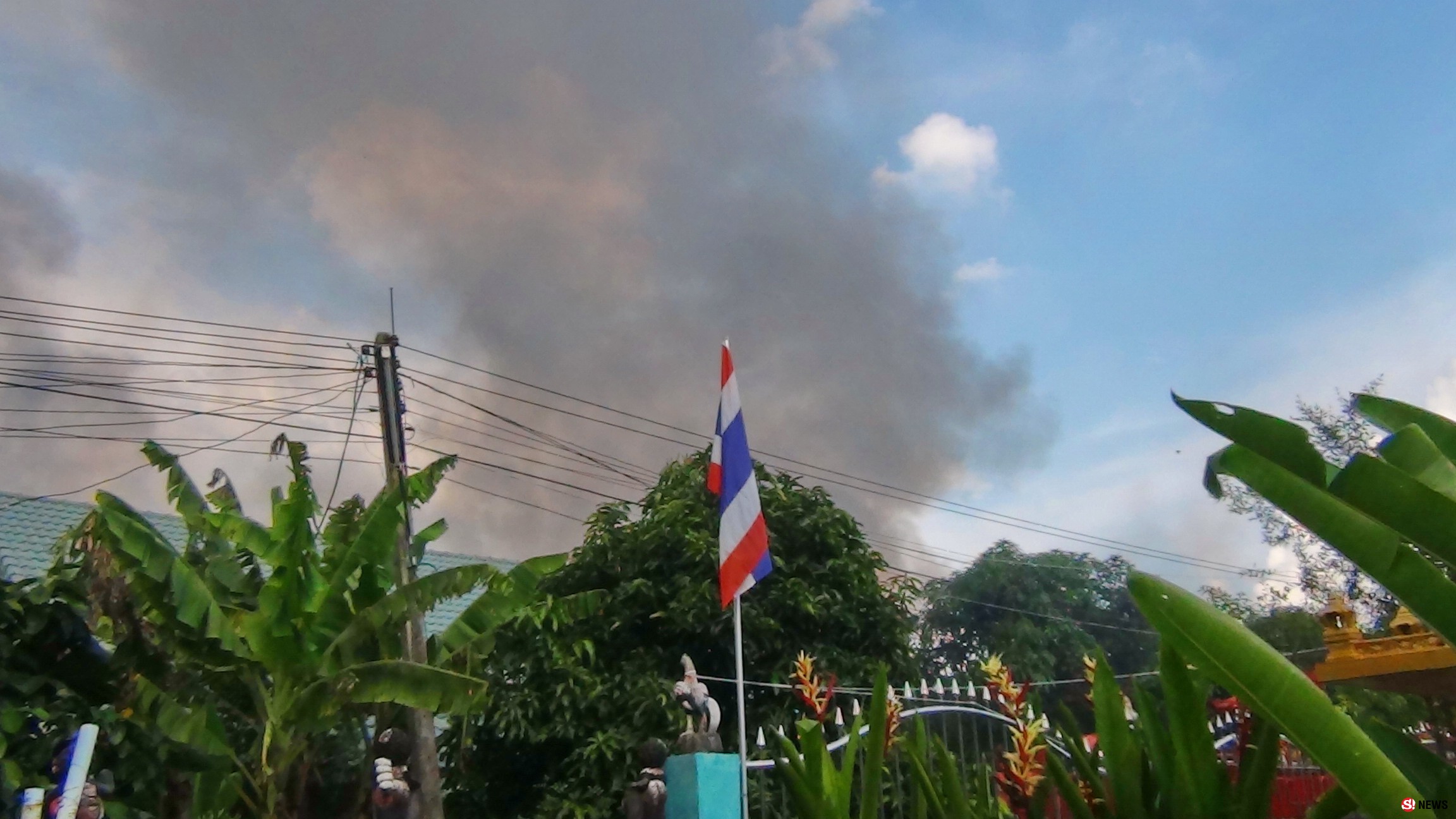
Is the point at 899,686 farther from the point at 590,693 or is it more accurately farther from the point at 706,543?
the point at 590,693

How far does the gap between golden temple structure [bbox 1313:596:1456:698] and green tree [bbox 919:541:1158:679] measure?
68.7 feet

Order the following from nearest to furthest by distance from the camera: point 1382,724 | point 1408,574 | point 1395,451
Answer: point 1408,574, point 1395,451, point 1382,724

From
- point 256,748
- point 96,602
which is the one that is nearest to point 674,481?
point 256,748

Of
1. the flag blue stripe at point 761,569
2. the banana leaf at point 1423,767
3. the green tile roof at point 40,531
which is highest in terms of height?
the green tile roof at point 40,531

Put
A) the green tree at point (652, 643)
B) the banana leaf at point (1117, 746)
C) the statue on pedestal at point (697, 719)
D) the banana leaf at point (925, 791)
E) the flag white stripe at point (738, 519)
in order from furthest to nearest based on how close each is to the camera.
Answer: the green tree at point (652, 643) < the statue on pedestal at point (697, 719) < the flag white stripe at point (738, 519) < the banana leaf at point (925, 791) < the banana leaf at point (1117, 746)

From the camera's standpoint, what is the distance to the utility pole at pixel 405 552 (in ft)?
26.0

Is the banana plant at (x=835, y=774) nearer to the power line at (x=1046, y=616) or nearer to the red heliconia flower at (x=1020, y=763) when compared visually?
the red heliconia flower at (x=1020, y=763)

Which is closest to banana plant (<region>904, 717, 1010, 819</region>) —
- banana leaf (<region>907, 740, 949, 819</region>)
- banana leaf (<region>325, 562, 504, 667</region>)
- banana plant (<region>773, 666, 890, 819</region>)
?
banana leaf (<region>907, 740, 949, 819</region>)

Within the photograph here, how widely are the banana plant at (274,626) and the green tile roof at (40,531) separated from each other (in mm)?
2178

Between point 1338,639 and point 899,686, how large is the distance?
4.57m

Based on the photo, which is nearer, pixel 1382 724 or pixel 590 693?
pixel 1382 724

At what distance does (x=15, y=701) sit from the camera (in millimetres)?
5219

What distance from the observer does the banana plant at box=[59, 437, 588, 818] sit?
687cm

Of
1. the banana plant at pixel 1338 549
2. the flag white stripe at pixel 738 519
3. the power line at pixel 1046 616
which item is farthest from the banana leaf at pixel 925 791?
the power line at pixel 1046 616
